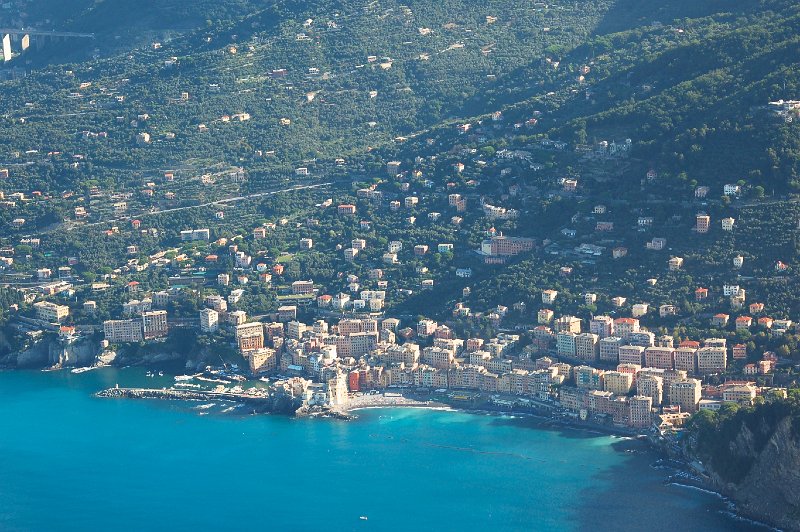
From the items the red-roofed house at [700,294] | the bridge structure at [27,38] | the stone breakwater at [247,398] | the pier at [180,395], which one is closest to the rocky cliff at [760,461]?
the red-roofed house at [700,294]

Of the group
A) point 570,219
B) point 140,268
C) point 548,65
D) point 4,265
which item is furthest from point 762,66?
point 4,265

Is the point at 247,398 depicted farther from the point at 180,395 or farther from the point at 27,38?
the point at 27,38

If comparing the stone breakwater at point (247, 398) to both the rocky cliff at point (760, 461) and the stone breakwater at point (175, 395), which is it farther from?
the rocky cliff at point (760, 461)

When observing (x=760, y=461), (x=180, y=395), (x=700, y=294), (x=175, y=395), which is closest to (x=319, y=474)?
(x=180, y=395)

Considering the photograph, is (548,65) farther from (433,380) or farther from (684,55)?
(433,380)

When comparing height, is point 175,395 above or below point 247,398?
above

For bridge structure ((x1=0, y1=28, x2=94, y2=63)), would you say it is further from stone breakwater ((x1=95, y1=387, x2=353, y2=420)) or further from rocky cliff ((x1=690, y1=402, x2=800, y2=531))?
rocky cliff ((x1=690, y1=402, x2=800, y2=531))

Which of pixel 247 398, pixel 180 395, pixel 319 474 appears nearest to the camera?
pixel 319 474
